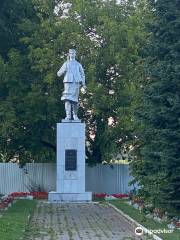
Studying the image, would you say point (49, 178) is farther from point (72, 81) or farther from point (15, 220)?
point (15, 220)

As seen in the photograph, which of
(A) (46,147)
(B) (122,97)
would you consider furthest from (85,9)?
(A) (46,147)

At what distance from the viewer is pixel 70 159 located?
25.6m

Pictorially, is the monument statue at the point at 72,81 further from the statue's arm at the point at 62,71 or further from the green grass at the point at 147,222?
the green grass at the point at 147,222

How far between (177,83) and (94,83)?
14.8m

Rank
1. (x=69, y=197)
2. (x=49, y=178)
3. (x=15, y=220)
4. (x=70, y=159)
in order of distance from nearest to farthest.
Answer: (x=15, y=220) < (x=69, y=197) < (x=70, y=159) < (x=49, y=178)

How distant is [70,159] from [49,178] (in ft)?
21.0

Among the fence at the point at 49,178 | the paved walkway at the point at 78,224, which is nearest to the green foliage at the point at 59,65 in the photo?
the fence at the point at 49,178

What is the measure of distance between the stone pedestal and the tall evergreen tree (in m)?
10.5

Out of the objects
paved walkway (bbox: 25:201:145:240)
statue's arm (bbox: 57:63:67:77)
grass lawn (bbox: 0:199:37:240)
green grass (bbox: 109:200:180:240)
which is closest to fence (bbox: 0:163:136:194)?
statue's arm (bbox: 57:63:67:77)

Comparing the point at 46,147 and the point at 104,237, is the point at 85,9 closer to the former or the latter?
the point at 46,147

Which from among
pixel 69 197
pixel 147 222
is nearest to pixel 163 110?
pixel 147 222

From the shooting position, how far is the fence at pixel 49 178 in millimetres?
31719

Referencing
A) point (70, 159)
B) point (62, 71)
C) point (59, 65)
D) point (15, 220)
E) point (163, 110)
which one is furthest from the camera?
point (59, 65)

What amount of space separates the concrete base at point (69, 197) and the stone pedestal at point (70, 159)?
0.30 ft
